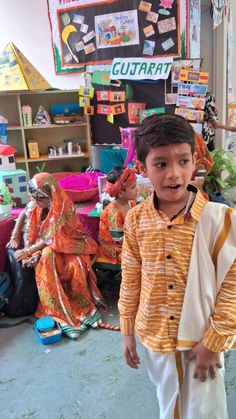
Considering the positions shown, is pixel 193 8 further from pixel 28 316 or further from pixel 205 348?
pixel 205 348

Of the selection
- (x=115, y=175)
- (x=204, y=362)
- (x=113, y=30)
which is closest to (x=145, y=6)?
(x=113, y=30)

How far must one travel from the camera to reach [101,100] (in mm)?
3566

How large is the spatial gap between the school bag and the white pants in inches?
55.6

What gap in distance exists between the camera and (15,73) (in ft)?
11.0

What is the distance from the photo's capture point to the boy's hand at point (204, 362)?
91cm

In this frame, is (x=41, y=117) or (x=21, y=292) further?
(x=41, y=117)

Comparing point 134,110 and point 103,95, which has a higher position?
point 103,95

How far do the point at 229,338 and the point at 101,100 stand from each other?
9.92 feet

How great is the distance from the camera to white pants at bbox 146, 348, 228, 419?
962 millimetres

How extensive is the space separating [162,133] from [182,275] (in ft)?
1.17

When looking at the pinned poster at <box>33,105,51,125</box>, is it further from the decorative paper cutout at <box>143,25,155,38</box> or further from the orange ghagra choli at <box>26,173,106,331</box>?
the orange ghagra choli at <box>26,173,106,331</box>

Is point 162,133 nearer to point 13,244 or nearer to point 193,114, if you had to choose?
point 13,244

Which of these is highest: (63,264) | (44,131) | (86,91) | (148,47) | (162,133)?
(148,47)

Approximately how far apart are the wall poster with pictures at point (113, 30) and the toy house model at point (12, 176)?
4.49 feet
